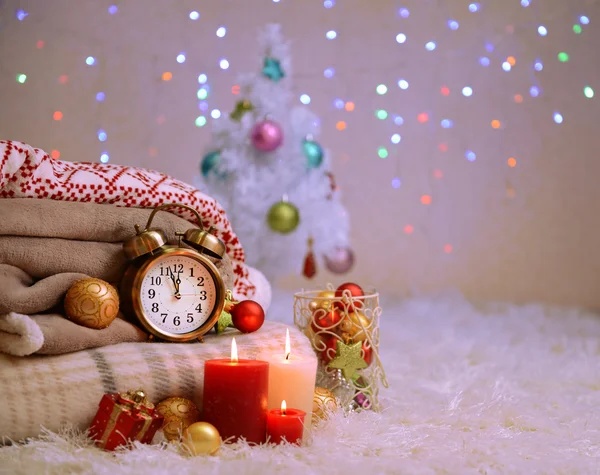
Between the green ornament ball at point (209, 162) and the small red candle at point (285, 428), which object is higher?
the green ornament ball at point (209, 162)

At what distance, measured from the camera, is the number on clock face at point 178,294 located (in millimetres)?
1039

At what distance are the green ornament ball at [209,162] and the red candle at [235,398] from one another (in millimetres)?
1589

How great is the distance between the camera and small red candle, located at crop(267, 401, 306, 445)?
2.89 feet

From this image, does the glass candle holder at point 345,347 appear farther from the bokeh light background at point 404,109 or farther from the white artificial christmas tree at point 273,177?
the bokeh light background at point 404,109

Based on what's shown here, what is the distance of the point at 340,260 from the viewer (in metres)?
2.57

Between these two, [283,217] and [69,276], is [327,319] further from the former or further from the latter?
[283,217]

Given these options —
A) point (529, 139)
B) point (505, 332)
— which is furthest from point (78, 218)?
point (529, 139)

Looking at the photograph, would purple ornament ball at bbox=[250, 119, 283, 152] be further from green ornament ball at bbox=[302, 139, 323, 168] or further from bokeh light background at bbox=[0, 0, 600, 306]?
bokeh light background at bbox=[0, 0, 600, 306]

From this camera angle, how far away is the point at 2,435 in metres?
0.86

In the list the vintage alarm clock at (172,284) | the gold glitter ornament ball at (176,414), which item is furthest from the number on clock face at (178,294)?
the gold glitter ornament ball at (176,414)

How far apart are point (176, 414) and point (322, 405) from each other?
23 centimetres

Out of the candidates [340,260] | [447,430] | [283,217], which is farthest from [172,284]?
[340,260]

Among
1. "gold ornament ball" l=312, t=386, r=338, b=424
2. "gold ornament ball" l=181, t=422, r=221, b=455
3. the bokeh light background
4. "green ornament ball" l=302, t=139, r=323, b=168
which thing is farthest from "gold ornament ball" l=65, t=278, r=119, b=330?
the bokeh light background

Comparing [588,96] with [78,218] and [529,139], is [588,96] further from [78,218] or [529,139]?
[78,218]
